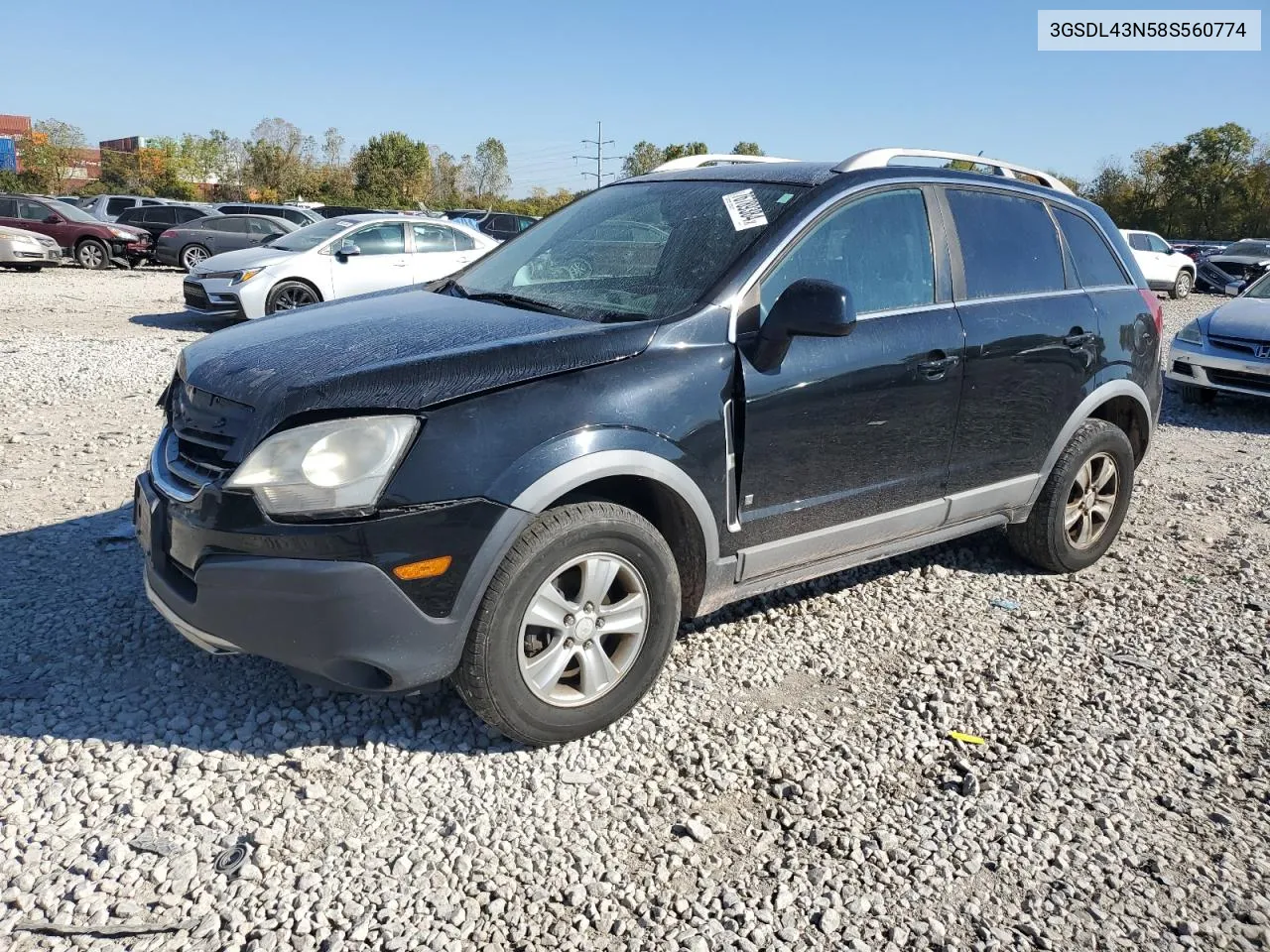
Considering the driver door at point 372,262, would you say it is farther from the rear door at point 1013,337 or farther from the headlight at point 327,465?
the headlight at point 327,465

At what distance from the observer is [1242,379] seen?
9.23m

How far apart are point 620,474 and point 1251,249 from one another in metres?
29.1

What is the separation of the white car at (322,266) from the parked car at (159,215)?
1266cm

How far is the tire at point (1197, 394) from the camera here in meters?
9.76

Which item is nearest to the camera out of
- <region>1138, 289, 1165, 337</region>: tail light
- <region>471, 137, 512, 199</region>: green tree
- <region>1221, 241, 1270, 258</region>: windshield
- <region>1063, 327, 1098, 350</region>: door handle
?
<region>1063, 327, 1098, 350</region>: door handle

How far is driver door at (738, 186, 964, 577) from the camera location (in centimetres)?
345

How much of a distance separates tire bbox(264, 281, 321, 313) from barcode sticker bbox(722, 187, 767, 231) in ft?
30.8

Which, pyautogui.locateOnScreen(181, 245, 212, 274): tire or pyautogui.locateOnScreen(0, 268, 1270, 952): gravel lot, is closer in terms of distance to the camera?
pyautogui.locateOnScreen(0, 268, 1270, 952): gravel lot

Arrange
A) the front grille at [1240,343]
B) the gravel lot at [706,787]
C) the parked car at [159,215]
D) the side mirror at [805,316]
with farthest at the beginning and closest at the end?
the parked car at [159,215]
the front grille at [1240,343]
the side mirror at [805,316]
the gravel lot at [706,787]

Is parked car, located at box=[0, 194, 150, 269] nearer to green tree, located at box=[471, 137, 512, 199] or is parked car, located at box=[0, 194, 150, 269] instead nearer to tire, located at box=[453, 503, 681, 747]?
tire, located at box=[453, 503, 681, 747]

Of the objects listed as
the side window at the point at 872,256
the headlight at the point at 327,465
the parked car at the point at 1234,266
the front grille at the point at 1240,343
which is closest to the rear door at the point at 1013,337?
the side window at the point at 872,256

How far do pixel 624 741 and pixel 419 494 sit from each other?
3.76ft

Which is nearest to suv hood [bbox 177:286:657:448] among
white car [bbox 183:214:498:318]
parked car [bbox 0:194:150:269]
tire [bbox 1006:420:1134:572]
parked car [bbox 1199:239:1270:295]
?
tire [bbox 1006:420:1134:572]

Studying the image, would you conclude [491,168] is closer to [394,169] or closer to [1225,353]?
[394,169]
